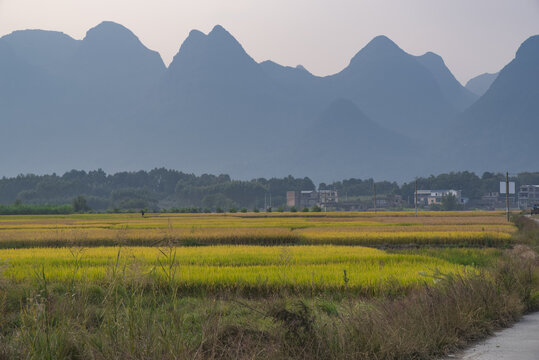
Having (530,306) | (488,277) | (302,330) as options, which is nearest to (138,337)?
(302,330)

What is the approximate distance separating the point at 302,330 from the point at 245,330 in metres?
1.05

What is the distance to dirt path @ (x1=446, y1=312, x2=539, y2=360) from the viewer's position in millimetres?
9141

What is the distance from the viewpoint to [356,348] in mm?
8281

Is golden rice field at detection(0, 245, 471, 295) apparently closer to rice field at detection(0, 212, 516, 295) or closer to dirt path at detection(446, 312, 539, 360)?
rice field at detection(0, 212, 516, 295)

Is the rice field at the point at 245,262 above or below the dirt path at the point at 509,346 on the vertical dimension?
above

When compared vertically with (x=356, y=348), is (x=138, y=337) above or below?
above

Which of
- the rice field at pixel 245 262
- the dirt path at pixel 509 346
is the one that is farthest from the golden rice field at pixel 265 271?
the dirt path at pixel 509 346

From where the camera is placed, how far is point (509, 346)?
9914 mm

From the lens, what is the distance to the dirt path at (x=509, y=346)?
30.0 ft

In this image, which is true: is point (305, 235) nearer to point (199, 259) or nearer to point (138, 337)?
point (199, 259)

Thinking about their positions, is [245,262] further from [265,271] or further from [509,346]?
[509,346]

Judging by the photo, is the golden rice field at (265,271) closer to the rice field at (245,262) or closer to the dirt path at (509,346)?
the rice field at (245,262)

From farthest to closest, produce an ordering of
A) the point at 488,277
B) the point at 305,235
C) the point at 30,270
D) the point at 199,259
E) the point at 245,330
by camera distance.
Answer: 1. the point at 305,235
2. the point at 199,259
3. the point at 30,270
4. the point at 488,277
5. the point at 245,330

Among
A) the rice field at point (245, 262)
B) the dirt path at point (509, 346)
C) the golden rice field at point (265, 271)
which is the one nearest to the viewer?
the dirt path at point (509, 346)
